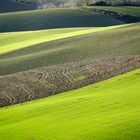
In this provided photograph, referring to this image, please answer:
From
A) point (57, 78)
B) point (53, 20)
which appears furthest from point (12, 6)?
point (57, 78)

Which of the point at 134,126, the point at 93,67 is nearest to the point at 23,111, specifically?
the point at 134,126

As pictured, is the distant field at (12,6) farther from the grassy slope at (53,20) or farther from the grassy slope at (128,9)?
the grassy slope at (128,9)

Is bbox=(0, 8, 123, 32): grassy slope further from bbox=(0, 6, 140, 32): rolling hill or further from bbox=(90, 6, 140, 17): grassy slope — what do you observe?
bbox=(90, 6, 140, 17): grassy slope

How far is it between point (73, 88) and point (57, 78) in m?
3.29

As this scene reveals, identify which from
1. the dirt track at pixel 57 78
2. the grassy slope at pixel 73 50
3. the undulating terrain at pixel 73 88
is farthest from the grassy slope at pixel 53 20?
the dirt track at pixel 57 78

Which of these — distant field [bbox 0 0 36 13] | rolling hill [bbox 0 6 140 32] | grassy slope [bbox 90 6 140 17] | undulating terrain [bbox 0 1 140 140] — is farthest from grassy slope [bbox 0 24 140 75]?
distant field [bbox 0 0 36 13]

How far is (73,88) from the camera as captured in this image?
41.8 metres

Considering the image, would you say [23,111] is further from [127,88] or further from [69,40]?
[69,40]

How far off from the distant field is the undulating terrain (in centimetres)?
7315

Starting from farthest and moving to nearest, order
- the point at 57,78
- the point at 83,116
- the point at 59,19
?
the point at 59,19
the point at 57,78
the point at 83,116

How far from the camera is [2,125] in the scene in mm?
30984

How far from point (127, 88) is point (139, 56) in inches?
550

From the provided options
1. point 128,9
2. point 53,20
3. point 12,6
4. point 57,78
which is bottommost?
point 12,6

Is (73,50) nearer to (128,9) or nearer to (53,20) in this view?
(53,20)
